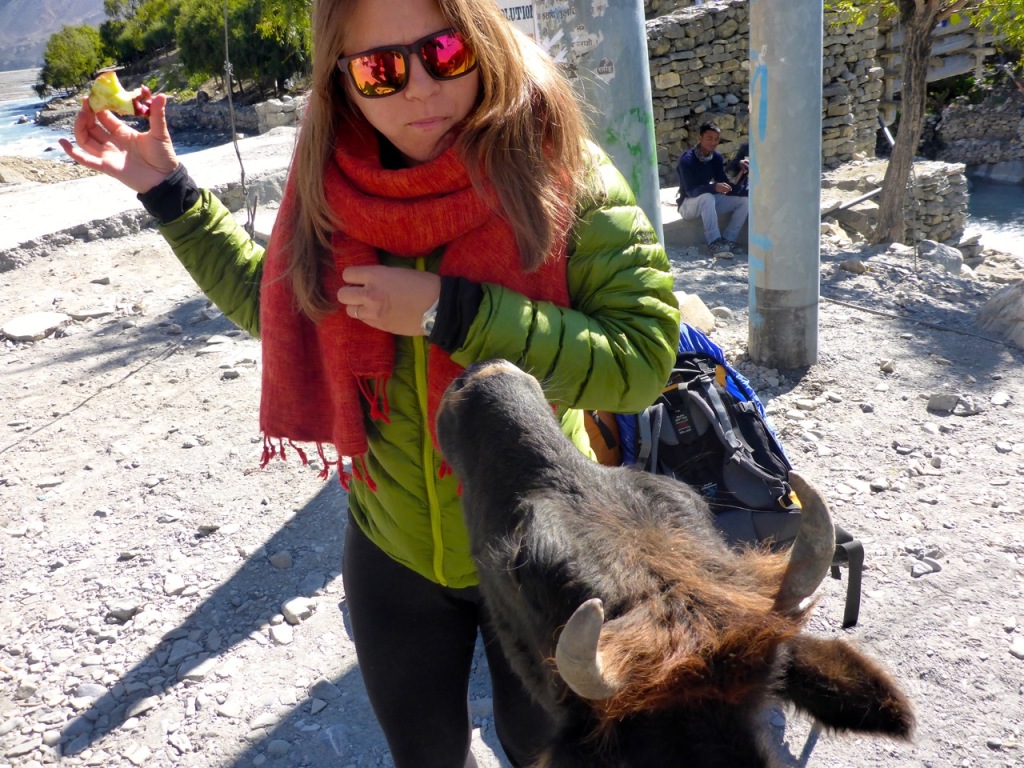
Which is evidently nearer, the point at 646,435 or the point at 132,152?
the point at 132,152

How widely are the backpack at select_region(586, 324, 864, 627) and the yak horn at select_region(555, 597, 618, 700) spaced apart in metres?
1.42

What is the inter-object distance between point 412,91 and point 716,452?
60.5 inches

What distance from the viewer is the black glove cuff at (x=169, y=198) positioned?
1.77m

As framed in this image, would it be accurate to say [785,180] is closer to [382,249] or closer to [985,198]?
[382,249]

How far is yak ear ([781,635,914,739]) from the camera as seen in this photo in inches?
46.6

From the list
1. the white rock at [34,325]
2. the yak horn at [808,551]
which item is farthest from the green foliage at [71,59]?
the yak horn at [808,551]

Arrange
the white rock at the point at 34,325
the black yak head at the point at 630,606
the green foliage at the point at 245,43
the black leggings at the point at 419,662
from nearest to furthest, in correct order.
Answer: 1. the black yak head at the point at 630,606
2. the black leggings at the point at 419,662
3. the white rock at the point at 34,325
4. the green foliage at the point at 245,43

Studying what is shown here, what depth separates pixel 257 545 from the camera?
350cm

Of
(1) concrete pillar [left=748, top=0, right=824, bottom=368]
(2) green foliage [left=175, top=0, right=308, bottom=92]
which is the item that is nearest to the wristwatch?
(1) concrete pillar [left=748, top=0, right=824, bottom=368]

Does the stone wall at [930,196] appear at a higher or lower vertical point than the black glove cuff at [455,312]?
lower

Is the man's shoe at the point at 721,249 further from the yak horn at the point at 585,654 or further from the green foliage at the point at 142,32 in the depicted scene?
the green foliage at the point at 142,32

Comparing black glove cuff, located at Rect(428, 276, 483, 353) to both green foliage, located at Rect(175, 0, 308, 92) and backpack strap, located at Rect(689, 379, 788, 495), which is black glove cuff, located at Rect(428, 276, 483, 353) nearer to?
backpack strap, located at Rect(689, 379, 788, 495)

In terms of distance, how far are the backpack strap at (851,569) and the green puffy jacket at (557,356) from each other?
2.90 feet

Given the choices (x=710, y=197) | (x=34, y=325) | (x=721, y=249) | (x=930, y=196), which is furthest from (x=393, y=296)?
(x=930, y=196)
